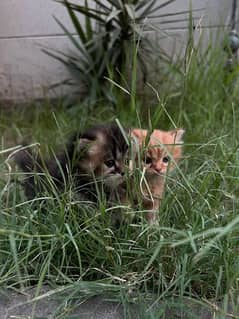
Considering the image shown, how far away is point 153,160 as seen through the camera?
2.52 metres

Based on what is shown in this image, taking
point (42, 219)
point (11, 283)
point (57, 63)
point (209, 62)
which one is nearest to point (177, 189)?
point (42, 219)

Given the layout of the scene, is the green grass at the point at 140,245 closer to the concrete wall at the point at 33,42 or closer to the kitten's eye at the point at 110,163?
the kitten's eye at the point at 110,163

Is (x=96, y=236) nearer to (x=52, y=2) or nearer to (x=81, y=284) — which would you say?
(x=81, y=284)

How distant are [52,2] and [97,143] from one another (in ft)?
8.26

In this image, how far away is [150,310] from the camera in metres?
1.81

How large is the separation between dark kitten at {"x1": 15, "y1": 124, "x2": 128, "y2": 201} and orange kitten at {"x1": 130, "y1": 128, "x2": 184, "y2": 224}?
0.12 meters

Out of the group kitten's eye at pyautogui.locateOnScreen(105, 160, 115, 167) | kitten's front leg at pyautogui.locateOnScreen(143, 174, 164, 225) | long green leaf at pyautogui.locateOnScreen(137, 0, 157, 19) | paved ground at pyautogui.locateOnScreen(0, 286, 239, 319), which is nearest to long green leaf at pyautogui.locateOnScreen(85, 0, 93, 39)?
long green leaf at pyautogui.locateOnScreen(137, 0, 157, 19)

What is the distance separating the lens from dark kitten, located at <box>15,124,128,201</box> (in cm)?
236

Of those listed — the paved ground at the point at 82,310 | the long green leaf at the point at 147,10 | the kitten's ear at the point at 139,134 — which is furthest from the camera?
the long green leaf at the point at 147,10

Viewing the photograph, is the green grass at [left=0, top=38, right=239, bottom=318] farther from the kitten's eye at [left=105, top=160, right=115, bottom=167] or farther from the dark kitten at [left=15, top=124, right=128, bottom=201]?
the kitten's eye at [left=105, top=160, right=115, bottom=167]

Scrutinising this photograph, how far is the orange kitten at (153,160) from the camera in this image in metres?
2.09

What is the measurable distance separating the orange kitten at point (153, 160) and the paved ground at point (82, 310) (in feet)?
1.04

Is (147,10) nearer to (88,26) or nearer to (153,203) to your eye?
(88,26)

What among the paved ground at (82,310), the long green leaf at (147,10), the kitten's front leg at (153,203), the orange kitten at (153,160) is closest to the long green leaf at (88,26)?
the long green leaf at (147,10)
